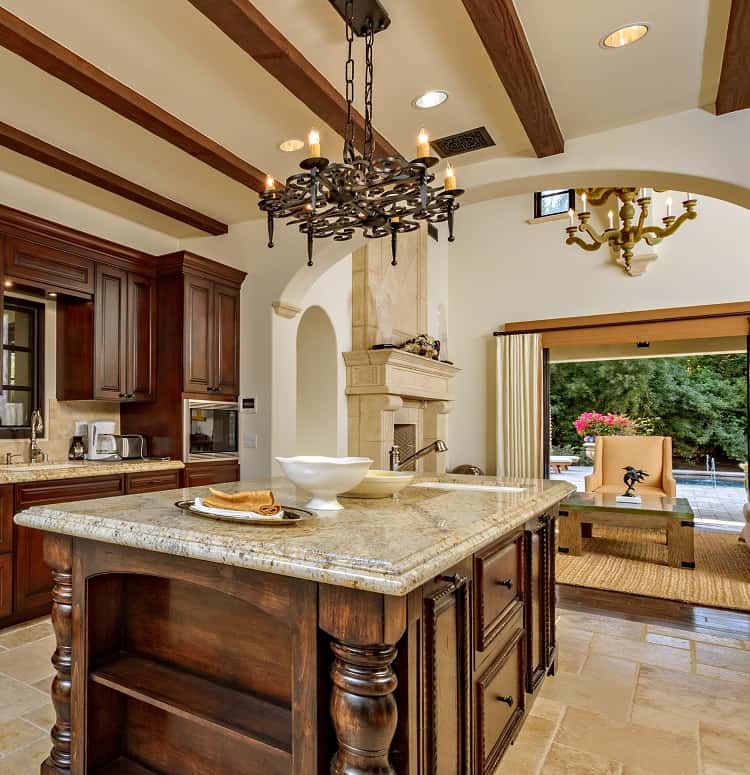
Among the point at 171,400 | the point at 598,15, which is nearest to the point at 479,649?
the point at 598,15

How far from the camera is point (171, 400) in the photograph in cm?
425

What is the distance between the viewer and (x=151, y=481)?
3.96 meters

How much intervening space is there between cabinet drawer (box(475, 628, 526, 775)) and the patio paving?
539cm

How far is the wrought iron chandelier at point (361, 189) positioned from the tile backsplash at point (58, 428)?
2690 mm

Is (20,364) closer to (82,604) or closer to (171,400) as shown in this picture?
(171,400)

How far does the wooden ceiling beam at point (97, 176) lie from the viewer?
316cm

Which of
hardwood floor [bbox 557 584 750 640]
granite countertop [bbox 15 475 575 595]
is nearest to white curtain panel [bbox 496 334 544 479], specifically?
hardwood floor [bbox 557 584 750 640]

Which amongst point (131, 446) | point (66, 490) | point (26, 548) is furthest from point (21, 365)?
point (26, 548)

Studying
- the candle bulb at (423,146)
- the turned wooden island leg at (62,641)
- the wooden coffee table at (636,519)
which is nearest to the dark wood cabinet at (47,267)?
the turned wooden island leg at (62,641)

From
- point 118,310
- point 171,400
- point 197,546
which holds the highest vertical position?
point 118,310

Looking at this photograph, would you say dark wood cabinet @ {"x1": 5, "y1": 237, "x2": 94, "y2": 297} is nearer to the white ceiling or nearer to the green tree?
the white ceiling

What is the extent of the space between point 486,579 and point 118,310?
3.53 m

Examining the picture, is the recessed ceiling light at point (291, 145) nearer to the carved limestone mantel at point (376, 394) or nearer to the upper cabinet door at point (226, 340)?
the upper cabinet door at point (226, 340)

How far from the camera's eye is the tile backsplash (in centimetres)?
387
